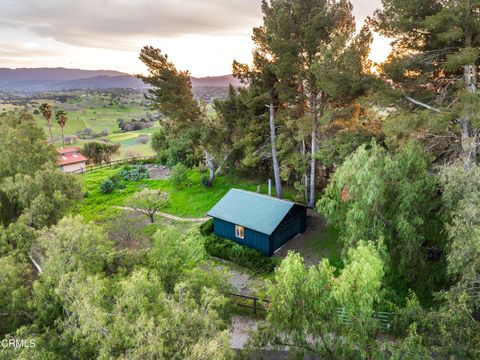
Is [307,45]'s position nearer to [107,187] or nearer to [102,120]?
[107,187]

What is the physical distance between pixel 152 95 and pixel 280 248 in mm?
19020

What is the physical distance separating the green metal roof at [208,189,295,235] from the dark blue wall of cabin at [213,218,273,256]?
49 cm

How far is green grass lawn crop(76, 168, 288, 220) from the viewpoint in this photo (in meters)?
25.6

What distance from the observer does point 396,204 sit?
39.7ft

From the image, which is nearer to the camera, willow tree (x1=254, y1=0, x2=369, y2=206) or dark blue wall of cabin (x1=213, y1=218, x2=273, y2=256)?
willow tree (x1=254, y1=0, x2=369, y2=206)

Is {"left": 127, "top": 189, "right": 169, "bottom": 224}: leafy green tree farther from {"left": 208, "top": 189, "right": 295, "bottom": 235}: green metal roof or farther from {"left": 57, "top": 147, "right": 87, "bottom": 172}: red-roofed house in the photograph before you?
{"left": 57, "top": 147, "right": 87, "bottom": 172}: red-roofed house

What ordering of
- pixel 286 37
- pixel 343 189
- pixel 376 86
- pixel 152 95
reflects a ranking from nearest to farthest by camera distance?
pixel 343 189, pixel 376 86, pixel 286 37, pixel 152 95

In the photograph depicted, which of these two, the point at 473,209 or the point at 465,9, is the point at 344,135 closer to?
the point at 465,9

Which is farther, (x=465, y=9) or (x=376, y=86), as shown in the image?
(x=376, y=86)

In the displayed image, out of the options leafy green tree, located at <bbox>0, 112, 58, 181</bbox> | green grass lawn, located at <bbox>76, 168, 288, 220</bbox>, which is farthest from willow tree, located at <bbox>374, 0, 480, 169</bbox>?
leafy green tree, located at <bbox>0, 112, 58, 181</bbox>

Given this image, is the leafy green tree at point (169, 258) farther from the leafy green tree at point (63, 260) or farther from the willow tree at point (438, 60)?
the willow tree at point (438, 60)

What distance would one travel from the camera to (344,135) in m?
18.2

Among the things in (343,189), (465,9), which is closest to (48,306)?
(343,189)
